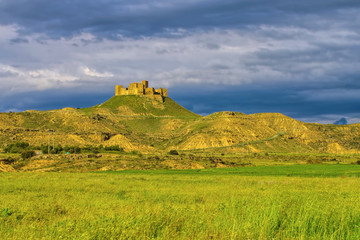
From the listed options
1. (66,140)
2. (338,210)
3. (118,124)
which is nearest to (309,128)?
(118,124)

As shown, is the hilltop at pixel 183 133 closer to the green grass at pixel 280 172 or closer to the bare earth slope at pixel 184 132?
the bare earth slope at pixel 184 132

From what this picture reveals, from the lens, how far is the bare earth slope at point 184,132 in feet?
420

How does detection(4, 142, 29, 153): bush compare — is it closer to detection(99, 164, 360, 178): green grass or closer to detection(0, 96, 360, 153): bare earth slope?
detection(0, 96, 360, 153): bare earth slope

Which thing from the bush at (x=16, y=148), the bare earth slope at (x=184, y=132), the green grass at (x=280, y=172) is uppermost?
the bare earth slope at (x=184, y=132)

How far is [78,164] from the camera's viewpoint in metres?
64.0

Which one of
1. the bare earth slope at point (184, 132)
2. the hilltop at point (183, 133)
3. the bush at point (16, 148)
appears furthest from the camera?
the bare earth slope at point (184, 132)

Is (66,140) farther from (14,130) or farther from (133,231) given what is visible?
(133,231)

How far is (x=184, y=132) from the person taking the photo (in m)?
154

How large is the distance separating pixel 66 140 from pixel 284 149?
7303 centimetres

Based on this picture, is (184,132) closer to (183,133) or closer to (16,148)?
(183,133)

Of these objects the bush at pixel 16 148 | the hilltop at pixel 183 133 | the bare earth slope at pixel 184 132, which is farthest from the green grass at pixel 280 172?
the bare earth slope at pixel 184 132

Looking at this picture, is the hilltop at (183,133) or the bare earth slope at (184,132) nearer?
the hilltop at (183,133)

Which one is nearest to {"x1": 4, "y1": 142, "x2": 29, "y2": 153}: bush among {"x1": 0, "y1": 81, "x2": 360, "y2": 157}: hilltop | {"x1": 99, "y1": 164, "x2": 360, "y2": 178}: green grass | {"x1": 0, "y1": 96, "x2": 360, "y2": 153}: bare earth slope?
{"x1": 0, "y1": 81, "x2": 360, "y2": 157}: hilltop

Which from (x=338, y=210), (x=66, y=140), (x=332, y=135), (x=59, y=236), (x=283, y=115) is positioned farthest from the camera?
(x=283, y=115)
